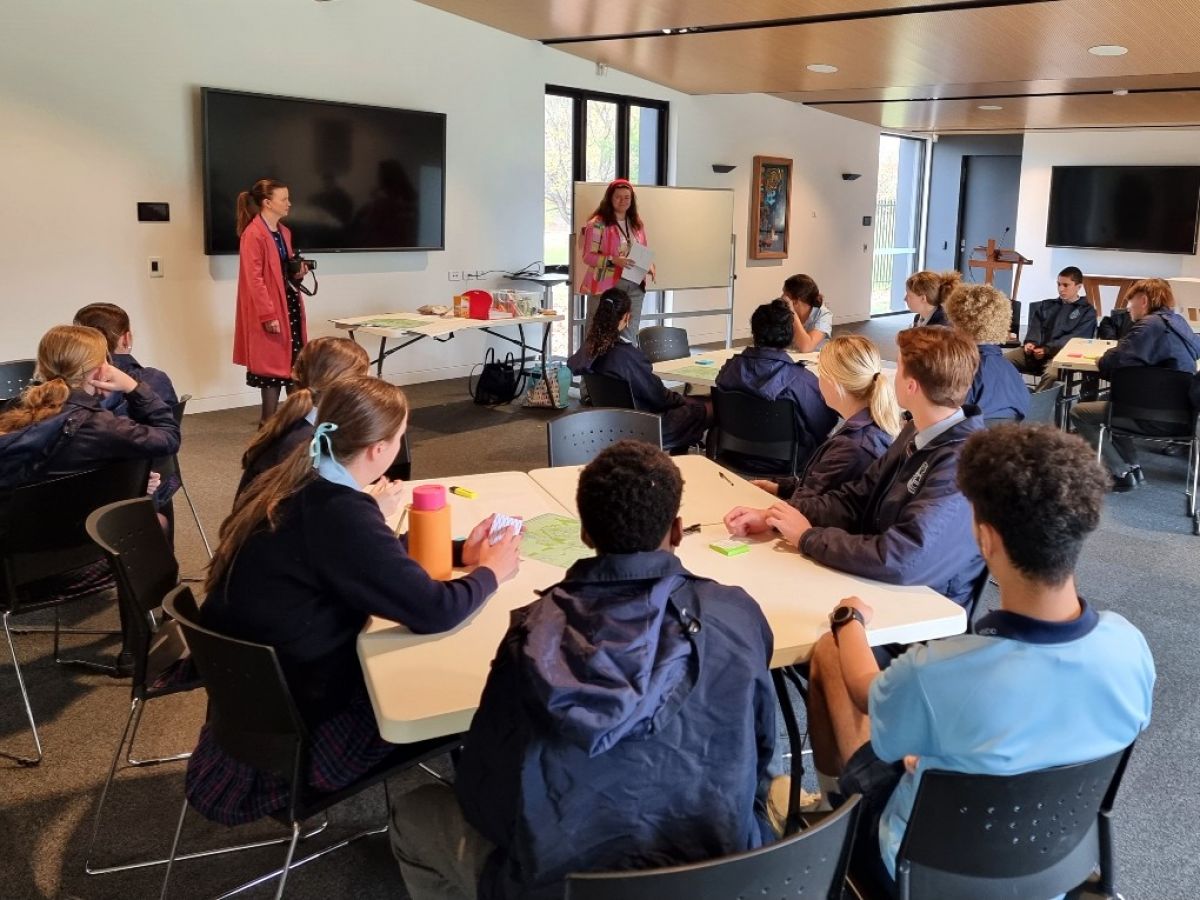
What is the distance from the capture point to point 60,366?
10.2 ft

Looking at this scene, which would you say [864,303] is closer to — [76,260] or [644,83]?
[644,83]

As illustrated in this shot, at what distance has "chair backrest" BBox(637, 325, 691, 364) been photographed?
19.0ft

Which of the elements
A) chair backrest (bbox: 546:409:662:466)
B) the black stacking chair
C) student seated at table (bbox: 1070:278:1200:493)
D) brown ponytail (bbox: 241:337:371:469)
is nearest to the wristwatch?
brown ponytail (bbox: 241:337:371:469)

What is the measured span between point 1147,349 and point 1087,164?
815 cm

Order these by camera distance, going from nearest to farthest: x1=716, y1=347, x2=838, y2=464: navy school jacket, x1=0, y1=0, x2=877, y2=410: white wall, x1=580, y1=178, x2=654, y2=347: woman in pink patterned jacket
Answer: x1=716, y1=347, x2=838, y2=464: navy school jacket → x1=0, y1=0, x2=877, y2=410: white wall → x1=580, y1=178, x2=654, y2=347: woman in pink patterned jacket

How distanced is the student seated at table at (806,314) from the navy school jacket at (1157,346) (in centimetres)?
146

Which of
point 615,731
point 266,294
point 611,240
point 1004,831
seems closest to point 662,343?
point 611,240

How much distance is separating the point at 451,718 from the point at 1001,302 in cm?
334

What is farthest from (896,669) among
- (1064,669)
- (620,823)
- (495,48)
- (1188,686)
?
(495,48)

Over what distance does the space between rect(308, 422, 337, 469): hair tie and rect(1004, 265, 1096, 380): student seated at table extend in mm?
6064

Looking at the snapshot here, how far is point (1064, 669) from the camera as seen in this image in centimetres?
141

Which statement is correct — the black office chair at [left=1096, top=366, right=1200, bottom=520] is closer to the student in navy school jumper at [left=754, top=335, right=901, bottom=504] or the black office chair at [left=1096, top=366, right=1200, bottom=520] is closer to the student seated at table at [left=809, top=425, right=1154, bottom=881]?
the student in navy school jumper at [left=754, top=335, right=901, bottom=504]

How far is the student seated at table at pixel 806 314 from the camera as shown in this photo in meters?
5.60

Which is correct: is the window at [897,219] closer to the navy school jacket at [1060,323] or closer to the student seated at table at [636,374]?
the navy school jacket at [1060,323]
